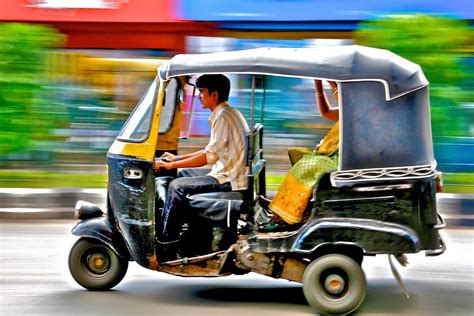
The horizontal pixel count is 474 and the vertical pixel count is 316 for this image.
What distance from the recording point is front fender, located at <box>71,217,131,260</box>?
7.05 m

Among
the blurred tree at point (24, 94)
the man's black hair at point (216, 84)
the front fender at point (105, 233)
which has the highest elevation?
the blurred tree at point (24, 94)

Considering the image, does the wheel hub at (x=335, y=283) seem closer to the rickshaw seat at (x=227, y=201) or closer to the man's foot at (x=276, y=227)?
the man's foot at (x=276, y=227)

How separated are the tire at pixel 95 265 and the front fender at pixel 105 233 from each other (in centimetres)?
9

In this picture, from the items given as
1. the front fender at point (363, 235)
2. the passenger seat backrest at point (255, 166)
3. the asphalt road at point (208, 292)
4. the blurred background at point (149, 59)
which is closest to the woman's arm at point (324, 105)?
the passenger seat backrest at point (255, 166)

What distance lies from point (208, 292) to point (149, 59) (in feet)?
32.8

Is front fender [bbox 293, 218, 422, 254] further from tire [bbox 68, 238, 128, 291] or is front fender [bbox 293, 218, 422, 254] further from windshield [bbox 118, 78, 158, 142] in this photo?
tire [bbox 68, 238, 128, 291]

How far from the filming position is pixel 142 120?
6922 mm

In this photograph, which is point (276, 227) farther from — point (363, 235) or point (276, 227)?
point (363, 235)

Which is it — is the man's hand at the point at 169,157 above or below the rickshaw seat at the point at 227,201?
above

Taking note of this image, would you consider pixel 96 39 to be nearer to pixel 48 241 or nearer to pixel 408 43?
pixel 408 43

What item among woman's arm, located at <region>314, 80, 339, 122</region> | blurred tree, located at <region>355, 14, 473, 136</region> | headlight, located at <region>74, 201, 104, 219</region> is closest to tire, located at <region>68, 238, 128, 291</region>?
headlight, located at <region>74, 201, 104, 219</region>

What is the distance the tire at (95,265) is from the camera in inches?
283

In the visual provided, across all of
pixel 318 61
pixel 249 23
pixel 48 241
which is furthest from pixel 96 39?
pixel 318 61

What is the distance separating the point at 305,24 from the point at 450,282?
8.85 m
